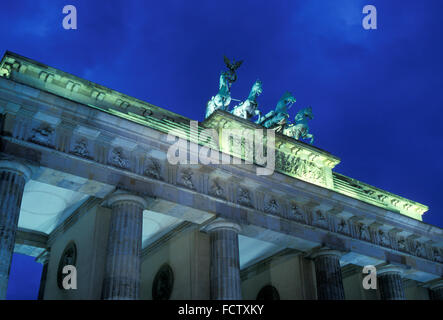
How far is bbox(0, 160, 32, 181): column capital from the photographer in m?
→ 17.1

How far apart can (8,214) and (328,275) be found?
1426 cm

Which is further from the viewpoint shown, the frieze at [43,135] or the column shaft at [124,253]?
the frieze at [43,135]

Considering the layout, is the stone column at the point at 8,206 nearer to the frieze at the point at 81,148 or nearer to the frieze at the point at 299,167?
the frieze at the point at 81,148

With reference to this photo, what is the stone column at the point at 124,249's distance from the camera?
17.8m

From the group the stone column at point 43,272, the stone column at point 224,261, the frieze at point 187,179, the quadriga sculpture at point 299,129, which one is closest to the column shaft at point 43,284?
the stone column at point 43,272

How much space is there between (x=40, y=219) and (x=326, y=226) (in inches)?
525

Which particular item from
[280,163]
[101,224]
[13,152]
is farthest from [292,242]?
[13,152]

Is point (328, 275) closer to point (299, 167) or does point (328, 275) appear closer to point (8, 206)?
point (299, 167)

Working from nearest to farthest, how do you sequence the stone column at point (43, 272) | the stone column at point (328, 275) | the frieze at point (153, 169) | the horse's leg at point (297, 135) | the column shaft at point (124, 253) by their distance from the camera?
1. the column shaft at point (124, 253)
2. the frieze at point (153, 169)
3. the stone column at point (328, 275)
4. the stone column at point (43, 272)
5. the horse's leg at point (297, 135)

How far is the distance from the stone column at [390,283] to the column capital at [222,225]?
9.30 m

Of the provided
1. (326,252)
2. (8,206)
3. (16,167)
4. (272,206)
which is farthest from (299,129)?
(8,206)

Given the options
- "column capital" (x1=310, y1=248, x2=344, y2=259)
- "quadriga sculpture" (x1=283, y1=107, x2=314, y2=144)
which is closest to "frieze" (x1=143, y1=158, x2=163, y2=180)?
"column capital" (x1=310, y1=248, x2=344, y2=259)

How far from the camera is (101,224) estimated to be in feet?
69.3

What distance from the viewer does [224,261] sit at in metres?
21.0
